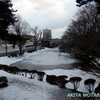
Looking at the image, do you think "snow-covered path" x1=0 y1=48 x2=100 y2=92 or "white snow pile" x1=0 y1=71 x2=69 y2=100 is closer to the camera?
"white snow pile" x1=0 y1=71 x2=69 y2=100

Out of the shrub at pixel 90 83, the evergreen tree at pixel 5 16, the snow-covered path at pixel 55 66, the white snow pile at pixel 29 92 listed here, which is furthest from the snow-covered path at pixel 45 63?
the evergreen tree at pixel 5 16

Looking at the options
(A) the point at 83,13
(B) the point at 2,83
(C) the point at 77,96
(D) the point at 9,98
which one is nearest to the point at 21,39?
(B) the point at 2,83

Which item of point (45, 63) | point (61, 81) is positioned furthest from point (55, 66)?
point (61, 81)

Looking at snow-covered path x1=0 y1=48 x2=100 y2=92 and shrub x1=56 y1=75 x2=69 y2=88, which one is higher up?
shrub x1=56 y1=75 x2=69 y2=88

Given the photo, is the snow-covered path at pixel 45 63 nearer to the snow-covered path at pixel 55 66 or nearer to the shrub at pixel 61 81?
the snow-covered path at pixel 55 66

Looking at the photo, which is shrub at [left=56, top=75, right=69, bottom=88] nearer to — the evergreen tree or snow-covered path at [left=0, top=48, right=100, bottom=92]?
snow-covered path at [left=0, top=48, right=100, bottom=92]

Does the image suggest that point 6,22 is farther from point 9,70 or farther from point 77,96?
point 9,70

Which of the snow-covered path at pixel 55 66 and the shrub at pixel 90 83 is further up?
the shrub at pixel 90 83

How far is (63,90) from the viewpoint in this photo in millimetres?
12805

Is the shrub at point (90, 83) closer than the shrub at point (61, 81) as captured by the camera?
Yes

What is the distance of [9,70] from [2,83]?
254 inches

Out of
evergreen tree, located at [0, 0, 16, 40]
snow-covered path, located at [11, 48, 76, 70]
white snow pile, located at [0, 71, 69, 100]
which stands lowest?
snow-covered path, located at [11, 48, 76, 70]

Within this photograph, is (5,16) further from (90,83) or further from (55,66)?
(55,66)

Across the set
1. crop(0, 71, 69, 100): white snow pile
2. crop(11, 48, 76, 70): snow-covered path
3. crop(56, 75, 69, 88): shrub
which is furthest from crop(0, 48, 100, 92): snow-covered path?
crop(0, 71, 69, 100): white snow pile
